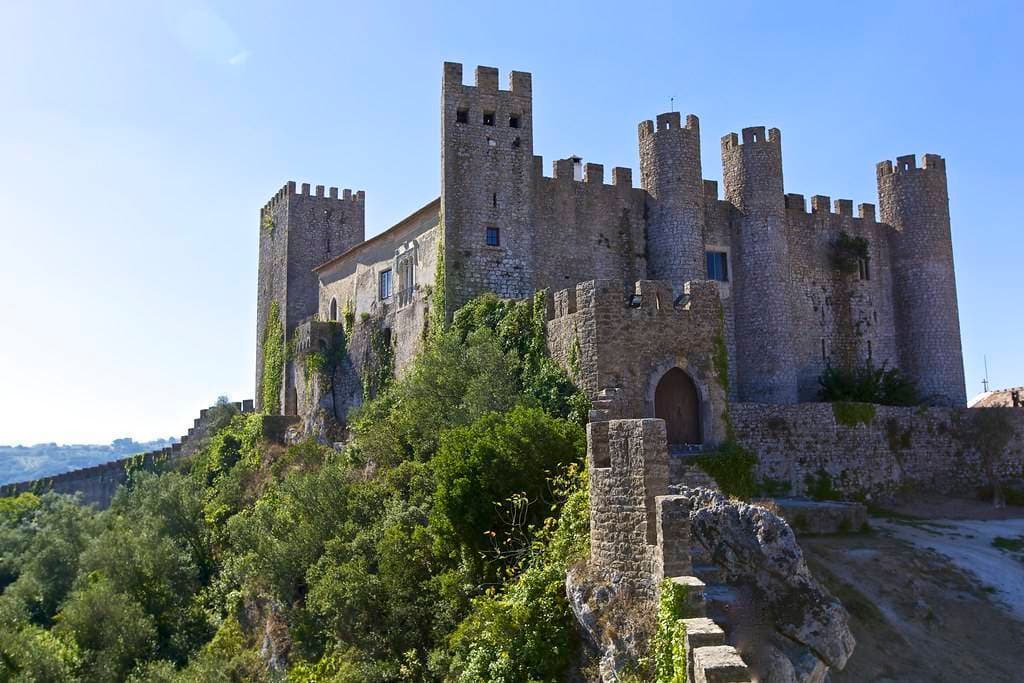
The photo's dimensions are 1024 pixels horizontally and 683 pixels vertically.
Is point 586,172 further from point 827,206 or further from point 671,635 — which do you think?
point 671,635

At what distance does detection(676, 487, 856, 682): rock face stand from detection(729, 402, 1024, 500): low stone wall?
1049cm

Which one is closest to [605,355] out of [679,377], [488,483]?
Result: [679,377]

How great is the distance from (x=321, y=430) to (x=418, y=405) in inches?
521

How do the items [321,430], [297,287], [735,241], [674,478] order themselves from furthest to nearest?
[297,287]
[321,430]
[735,241]
[674,478]

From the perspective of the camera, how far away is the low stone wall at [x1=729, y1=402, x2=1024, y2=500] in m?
28.1

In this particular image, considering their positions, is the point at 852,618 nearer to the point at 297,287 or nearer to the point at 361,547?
the point at 361,547

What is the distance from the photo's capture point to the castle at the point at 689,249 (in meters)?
32.9

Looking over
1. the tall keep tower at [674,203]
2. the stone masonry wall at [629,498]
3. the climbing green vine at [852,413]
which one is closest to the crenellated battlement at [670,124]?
the tall keep tower at [674,203]

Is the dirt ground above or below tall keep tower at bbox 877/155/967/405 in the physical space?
below

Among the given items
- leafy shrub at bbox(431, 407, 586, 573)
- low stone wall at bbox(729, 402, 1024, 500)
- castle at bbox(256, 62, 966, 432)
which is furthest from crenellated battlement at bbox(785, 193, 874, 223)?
leafy shrub at bbox(431, 407, 586, 573)

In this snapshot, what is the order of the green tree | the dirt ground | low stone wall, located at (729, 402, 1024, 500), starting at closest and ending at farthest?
1. the dirt ground
2. low stone wall, located at (729, 402, 1024, 500)
3. the green tree

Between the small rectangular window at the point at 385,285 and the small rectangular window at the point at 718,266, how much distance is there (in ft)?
41.4

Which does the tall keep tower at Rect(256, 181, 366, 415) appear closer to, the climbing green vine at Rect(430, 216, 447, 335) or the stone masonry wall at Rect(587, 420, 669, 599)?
the climbing green vine at Rect(430, 216, 447, 335)

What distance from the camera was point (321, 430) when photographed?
39375 mm
